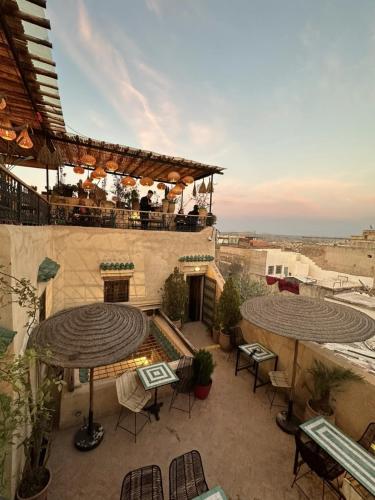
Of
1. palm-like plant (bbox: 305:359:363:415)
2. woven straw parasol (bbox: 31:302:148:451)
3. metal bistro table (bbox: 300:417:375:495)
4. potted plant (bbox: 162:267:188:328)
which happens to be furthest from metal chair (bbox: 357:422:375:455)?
potted plant (bbox: 162:267:188:328)

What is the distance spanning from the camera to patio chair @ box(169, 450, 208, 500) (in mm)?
2871

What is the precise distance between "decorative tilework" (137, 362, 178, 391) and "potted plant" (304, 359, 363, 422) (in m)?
3.13

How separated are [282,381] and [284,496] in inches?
85.1

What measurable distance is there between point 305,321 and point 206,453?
3.44m

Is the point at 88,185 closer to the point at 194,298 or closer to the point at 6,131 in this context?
the point at 6,131

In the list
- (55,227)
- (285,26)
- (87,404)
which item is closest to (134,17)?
(285,26)

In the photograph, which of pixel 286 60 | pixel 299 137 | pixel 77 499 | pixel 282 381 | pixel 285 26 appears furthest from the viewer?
pixel 299 137

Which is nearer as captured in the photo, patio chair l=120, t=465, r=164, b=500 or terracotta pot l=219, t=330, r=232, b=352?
patio chair l=120, t=465, r=164, b=500

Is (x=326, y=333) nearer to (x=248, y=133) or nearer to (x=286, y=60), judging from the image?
→ (x=286, y=60)

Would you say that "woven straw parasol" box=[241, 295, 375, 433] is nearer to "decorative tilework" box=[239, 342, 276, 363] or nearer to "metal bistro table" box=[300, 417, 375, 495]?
"decorative tilework" box=[239, 342, 276, 363]

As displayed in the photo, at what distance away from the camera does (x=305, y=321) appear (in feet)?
14.1

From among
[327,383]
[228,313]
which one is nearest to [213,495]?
[327,383]

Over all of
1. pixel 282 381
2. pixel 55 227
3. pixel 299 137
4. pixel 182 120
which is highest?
pixel 182 120

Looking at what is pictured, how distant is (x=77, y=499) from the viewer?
343 centimetres
